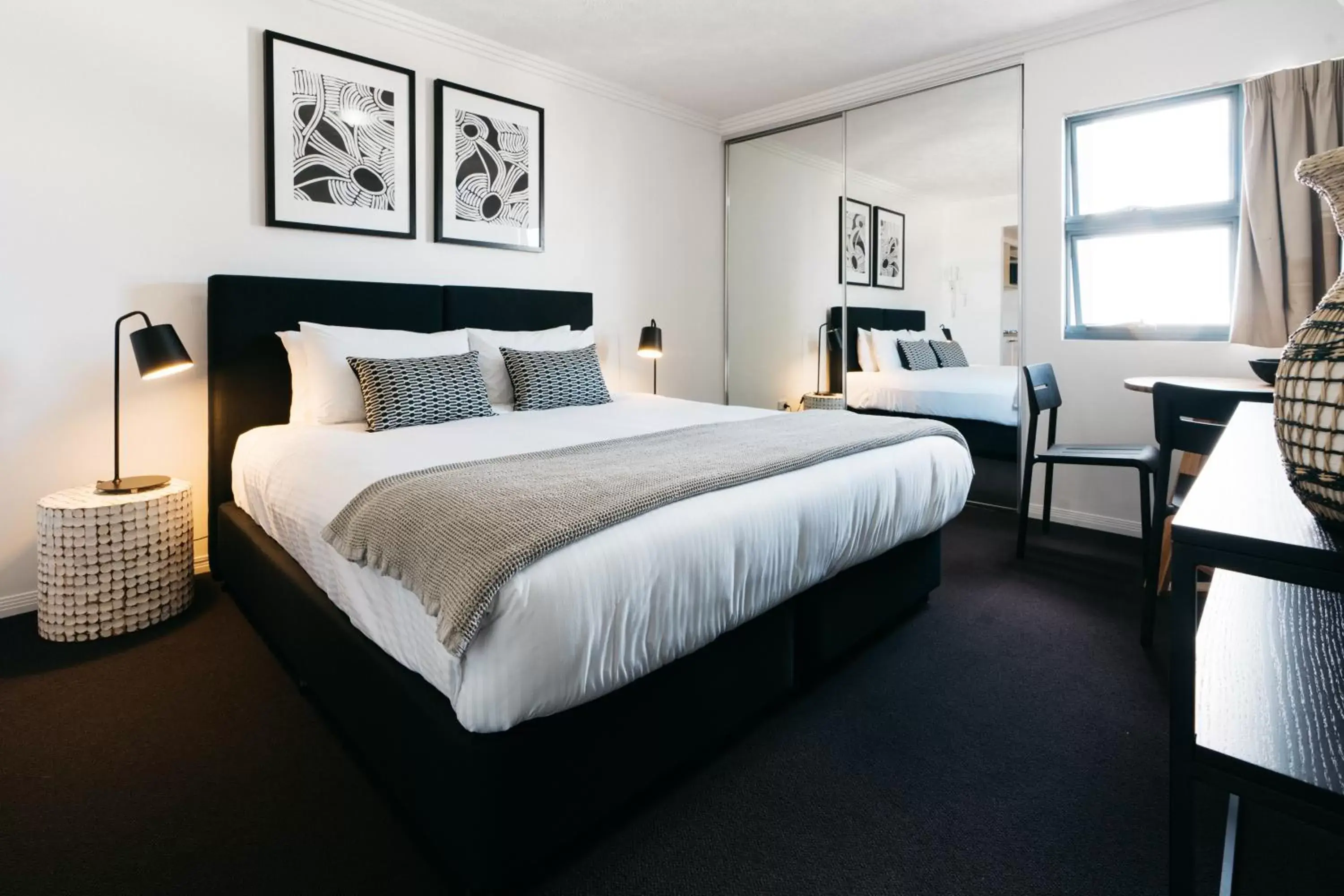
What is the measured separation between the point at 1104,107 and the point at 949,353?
1.40m

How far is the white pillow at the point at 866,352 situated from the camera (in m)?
4.47

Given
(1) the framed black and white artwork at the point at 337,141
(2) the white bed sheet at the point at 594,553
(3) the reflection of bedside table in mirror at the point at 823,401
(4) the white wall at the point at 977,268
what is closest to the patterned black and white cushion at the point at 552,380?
(2) the white bed sheet at the point at 594,553

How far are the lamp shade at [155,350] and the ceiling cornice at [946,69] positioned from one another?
3.86 metres

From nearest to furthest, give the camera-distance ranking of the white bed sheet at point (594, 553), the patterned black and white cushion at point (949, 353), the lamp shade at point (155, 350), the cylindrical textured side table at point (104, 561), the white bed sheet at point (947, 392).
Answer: the white bed sheet at point (594, 553)
the cylindrical textured side table at point (104, 561)
the lamp shade at point (155, 350)
the white bed sheet at point (947, 392)
the patterned black and white cushion at point (949, 353)

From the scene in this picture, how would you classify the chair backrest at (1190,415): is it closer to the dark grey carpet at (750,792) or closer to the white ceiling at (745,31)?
the dark grey carpet at (750,792)

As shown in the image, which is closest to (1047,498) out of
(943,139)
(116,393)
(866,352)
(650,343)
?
(866,352)

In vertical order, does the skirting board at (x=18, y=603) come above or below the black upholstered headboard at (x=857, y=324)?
below

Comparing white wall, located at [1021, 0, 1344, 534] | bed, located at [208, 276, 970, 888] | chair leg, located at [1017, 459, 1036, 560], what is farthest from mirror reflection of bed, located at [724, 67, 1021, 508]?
bed, located at [208, 276, 970, 888]

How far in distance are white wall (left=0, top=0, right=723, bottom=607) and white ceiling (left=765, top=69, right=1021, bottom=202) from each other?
2306mm

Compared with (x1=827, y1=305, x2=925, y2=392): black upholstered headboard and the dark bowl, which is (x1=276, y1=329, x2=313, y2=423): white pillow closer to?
(x1=827, y1=305, x2=925, y2=392): black upholstered headboard

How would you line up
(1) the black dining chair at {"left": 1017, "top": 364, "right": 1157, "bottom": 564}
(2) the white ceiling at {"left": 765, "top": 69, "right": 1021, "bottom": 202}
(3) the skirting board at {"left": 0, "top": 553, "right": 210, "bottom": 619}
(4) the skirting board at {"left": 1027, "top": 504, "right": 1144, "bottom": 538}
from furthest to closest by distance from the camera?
(2) the white ceiling at {"left": 765, "top": 69, "right": 1021, "bottom": 202}, (4) the skirting board at {"left": 1027, "top": 504, "right": 1144, "bottom": 538}, (1) the black dining chair at {"left": 1017, "top": 364, "right": 1157, "bottom": 564}, (3) the skirting board at {"left": 0, "top": 553, "right": 210, "bottom": 619}

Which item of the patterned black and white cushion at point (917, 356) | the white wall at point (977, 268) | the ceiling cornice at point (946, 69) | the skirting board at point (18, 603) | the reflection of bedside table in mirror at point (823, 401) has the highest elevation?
the ceiling cornice at point (946, 69)

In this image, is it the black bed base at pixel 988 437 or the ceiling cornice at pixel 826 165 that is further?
the ceiling cornice at pixel 826 165

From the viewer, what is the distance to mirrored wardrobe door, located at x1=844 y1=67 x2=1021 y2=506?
386 cm
